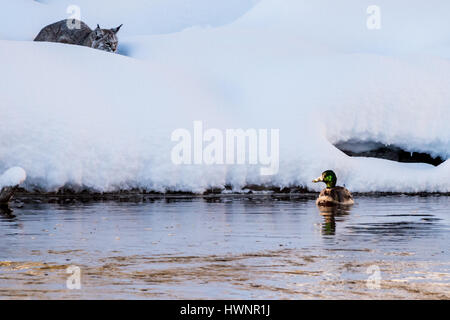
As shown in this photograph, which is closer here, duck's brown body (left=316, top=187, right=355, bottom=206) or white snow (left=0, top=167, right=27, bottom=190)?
white snow (left=0, top=167, right=27, bottom=190)

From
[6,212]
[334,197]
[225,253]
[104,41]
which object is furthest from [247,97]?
[225,253]

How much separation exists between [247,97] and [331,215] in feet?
45.8

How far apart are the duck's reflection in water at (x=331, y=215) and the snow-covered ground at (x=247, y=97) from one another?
5.75 metres

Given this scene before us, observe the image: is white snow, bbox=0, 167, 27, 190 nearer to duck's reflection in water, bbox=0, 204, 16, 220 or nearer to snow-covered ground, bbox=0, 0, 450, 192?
duck's reflection in water, bbox=0, 204, 16, 220

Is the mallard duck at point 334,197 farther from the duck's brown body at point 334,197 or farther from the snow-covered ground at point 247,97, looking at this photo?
the snow-covered ground at point 247,97

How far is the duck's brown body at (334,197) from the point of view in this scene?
2284 cm

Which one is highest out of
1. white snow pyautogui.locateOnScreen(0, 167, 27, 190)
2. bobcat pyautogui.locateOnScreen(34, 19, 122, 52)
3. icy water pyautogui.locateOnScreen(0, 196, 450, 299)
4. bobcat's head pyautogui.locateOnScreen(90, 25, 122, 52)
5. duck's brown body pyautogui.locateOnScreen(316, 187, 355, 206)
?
bobcat pyautogui.locateOnScreen(34, 19, 122, 52)

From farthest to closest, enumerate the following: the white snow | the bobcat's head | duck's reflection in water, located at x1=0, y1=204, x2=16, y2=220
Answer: the bobcat's head → the white snow → duck's reflection in water, located at x1=0, y1=204, x2=16, y2=220

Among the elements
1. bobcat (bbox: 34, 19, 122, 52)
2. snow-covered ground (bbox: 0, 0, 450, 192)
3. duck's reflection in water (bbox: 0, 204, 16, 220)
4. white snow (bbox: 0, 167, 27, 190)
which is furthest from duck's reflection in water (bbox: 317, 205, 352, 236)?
bobcat (bbox: 34, 19, 122, 52)

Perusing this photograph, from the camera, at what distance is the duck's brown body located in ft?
74.9

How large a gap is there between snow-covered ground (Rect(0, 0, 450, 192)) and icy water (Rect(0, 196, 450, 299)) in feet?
19.9

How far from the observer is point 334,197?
75.5ft

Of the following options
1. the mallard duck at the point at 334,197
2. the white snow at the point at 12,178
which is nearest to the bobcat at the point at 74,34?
the white snow at the point at 12,178
